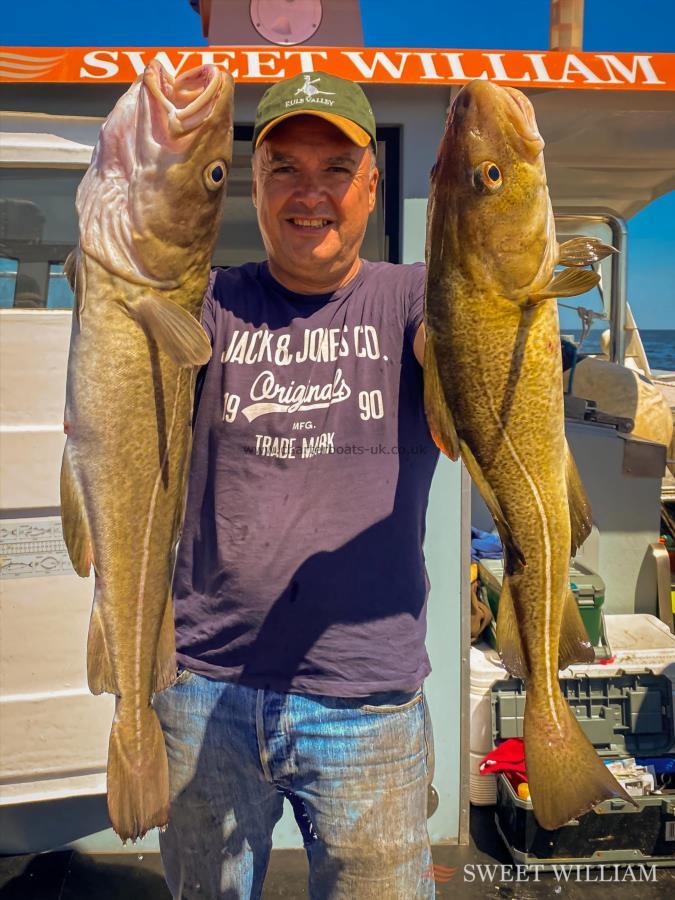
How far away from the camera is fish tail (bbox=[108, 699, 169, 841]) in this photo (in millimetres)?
1985

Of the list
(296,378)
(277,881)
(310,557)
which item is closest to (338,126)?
(296,378)

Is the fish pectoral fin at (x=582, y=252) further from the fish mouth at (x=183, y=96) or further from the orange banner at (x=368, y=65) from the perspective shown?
the orange banner at (x=368, y=65)

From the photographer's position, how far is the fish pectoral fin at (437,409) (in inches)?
73.2

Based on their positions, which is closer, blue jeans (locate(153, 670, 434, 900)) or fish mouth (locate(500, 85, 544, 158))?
fish mouth (locate(500, 85, 544, 158))

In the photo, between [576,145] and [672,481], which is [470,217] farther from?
[672,481]

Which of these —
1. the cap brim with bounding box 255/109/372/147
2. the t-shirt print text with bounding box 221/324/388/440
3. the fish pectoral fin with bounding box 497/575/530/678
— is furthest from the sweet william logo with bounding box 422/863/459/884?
the cap brim with bounding box 255/109/372/147

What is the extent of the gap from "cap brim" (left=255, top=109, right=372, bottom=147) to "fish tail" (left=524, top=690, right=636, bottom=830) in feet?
5.23

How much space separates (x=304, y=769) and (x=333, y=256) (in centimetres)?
144

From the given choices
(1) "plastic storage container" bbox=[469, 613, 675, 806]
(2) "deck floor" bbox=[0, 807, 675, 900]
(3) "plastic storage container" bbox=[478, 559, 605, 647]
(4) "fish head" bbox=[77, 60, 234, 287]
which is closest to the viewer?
(4) "fish head" bbox=[77, 60, 234, 287]

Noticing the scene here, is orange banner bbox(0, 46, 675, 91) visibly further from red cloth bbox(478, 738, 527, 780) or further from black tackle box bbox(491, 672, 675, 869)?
red cloth bbox(478, 738, 527, 780)

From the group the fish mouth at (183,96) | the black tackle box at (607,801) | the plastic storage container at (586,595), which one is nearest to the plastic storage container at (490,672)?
the black tackle box at (607,801)

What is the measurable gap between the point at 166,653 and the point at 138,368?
76cm

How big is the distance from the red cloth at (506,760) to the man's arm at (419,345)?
2.66 metres

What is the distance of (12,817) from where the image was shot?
4.02 m
